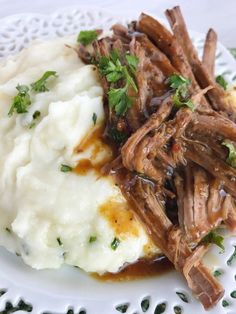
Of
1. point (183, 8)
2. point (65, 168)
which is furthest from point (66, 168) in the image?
point (183, 8)

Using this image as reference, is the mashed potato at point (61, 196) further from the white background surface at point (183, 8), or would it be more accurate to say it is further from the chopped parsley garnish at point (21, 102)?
the white background surface at point (183, 8)

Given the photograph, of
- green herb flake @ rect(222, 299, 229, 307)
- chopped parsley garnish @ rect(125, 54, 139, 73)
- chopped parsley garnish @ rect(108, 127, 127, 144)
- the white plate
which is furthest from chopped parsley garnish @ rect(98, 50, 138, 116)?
green herb flake @ rect(222, 299, 229, 307)

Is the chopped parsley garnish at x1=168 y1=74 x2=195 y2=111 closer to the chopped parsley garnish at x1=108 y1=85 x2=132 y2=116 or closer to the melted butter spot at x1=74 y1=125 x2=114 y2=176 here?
the chopped parsley garnish at x1=108 y1=85 x2=132 y2=116

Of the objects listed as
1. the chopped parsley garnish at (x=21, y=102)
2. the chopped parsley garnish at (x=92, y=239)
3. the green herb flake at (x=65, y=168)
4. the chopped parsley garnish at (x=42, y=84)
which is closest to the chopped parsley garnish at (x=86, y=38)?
the chopped parsley garnish at (x=42, y=84)

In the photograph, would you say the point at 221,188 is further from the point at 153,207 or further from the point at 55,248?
the point at 55,248

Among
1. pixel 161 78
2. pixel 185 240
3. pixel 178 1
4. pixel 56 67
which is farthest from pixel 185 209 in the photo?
pixel 178 1

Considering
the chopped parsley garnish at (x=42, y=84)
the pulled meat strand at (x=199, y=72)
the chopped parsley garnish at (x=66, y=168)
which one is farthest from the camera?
the pulled meat strand at (x=199, y=72)
